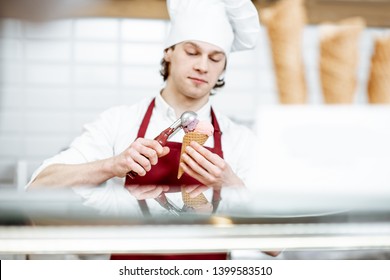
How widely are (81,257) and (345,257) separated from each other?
349 mm

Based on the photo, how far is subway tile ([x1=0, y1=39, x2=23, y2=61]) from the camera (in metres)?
0.96

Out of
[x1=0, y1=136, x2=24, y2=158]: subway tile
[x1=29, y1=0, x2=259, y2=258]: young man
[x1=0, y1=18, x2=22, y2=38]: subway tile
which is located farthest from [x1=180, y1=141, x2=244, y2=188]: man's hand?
[x1=0, y1=18, x2=22, y2=38]: subway tile

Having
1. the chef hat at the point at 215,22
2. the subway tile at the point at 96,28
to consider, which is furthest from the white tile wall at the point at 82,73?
the chef hat at the point at 215,22

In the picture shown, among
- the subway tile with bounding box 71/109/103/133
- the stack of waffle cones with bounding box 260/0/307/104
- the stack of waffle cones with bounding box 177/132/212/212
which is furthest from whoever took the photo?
the subway tile with bounding box 71/109/103/133

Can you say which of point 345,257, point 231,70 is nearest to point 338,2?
point 231,70

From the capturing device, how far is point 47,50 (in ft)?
3.16

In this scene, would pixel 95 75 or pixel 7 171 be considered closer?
pixel 7 171

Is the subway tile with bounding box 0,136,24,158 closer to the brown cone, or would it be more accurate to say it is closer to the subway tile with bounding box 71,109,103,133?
the subway tile with bounding box 71,109,103,133

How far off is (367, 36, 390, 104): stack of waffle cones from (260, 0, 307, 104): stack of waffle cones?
0.33 ft

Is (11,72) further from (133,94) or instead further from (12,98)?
(133,94)

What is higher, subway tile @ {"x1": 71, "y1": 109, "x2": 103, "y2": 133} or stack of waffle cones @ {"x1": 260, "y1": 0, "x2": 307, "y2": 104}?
stack of waffle cones @ {"x1": 260, "y1": 0, "x2": 307, "y2": 104}

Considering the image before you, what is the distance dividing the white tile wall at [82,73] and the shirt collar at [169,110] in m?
0.08

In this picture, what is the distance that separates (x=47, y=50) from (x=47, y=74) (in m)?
0.05

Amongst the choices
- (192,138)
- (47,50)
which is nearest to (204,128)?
(192,138)
